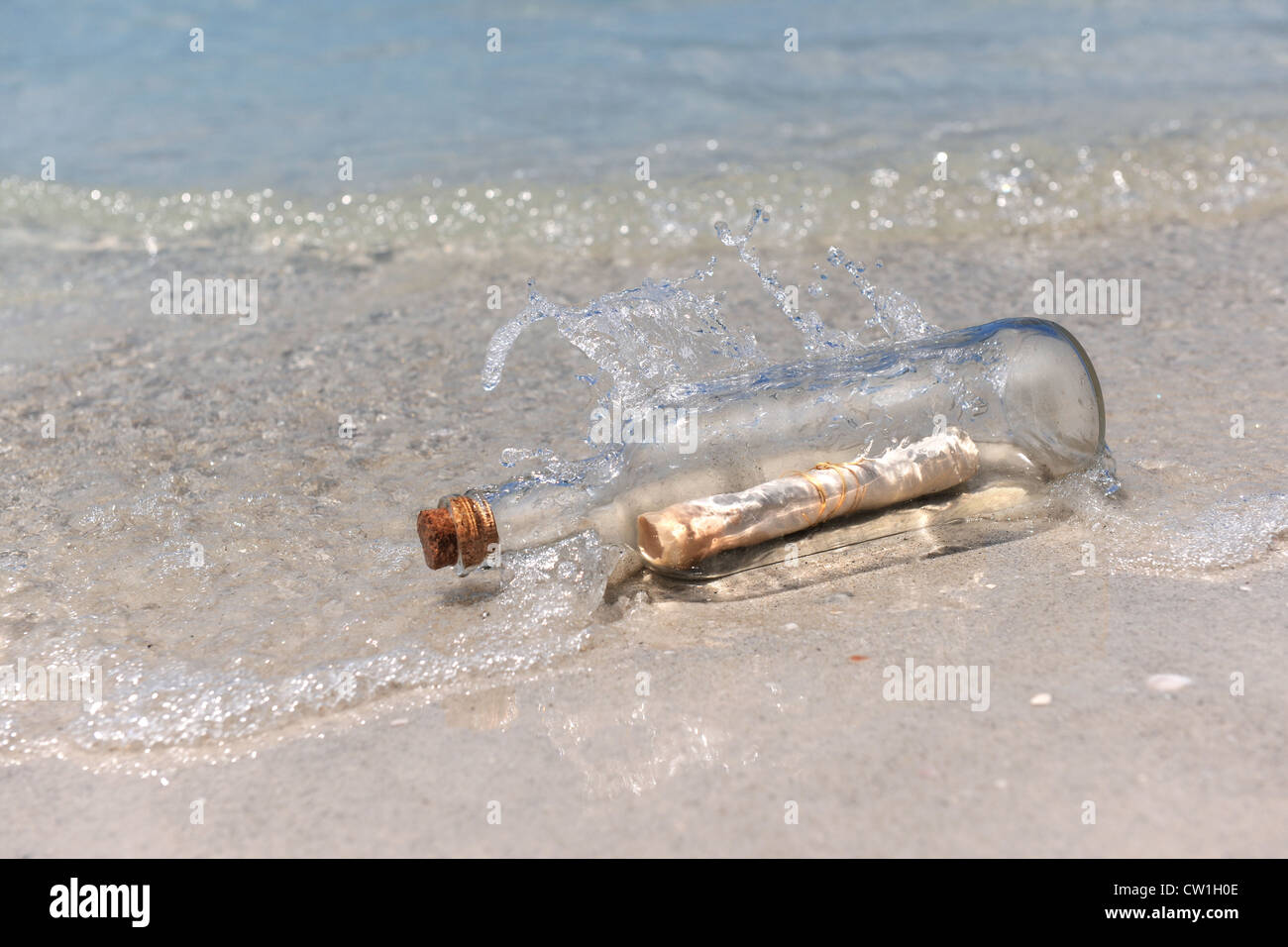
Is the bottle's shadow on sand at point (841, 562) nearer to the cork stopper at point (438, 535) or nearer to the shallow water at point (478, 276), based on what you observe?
the shallow water at point (478, 276)

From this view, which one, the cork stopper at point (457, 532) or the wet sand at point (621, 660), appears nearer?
the wet sand at point (621, 660)

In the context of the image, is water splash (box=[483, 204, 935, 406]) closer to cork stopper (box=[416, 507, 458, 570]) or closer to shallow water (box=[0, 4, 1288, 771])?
shallow water (box=[0, 4, 1288, 771])

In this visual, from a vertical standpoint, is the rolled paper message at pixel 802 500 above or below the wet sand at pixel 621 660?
above

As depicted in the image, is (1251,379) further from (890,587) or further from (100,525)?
(100,525)

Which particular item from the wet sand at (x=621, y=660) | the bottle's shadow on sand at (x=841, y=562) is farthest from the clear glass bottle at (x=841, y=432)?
the wet sand at (x=621, y=660)

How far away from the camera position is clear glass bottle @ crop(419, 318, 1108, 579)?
1884mm

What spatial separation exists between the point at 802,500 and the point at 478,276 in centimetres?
235

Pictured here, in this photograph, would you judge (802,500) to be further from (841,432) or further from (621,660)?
(621,660)

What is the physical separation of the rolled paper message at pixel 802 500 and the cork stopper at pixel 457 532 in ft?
0.84

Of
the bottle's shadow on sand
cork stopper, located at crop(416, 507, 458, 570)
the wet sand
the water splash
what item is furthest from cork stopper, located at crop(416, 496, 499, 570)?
the water splash

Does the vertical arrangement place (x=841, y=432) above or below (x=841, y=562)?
above

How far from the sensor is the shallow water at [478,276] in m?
1.84

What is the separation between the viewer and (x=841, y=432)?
2.05 metres

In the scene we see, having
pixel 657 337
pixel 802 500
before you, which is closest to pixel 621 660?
pixel 802 500
